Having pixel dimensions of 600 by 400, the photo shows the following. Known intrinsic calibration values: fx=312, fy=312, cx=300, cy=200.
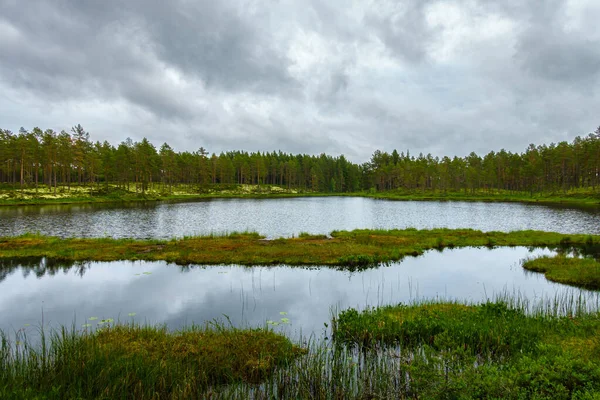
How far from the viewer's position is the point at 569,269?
22.1m

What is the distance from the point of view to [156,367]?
852 centimetres

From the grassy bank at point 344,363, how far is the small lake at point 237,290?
8.59ft

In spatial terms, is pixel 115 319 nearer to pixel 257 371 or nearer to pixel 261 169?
pixel 257 371

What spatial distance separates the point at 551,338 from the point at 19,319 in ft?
73.2

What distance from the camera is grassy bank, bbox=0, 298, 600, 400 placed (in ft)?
24.1

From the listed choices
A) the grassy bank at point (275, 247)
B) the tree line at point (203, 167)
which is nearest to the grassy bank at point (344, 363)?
the grassy bank at point (275, 247)

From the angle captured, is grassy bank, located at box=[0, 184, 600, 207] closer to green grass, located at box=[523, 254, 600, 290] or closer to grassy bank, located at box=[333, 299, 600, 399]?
green grass, located at box=[523, 254, 600, 290]

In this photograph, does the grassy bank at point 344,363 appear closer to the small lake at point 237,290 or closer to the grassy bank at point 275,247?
the small lake at point 237,290

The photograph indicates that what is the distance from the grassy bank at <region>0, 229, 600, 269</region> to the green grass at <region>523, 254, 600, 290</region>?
8968 millimetres

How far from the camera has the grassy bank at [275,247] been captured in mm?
27344

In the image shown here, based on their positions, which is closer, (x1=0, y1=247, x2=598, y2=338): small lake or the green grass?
(x1=0, y1=247, x2=598, y2=338): small lake

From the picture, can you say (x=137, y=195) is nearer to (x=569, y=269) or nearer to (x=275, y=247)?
(x=275, y=247)

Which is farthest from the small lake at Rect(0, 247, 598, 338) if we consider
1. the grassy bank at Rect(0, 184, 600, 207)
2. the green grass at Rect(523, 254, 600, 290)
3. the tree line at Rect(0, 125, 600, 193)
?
the tree line at Rect(0, 125, 600, 193)

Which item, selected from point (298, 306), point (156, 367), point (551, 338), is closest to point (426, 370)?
point (551, 338)
